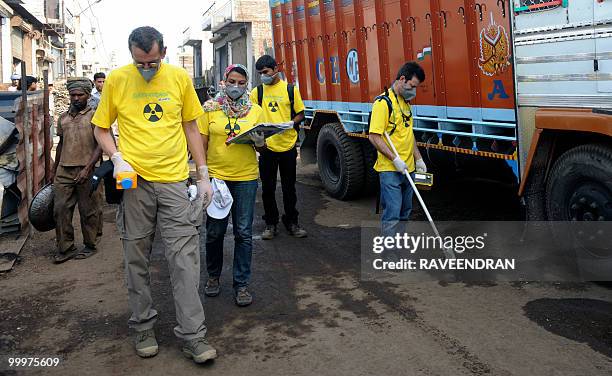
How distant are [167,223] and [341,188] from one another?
4.64 m

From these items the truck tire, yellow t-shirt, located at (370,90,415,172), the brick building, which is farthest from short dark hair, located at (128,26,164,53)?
the brick building

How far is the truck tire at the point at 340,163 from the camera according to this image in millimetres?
7676

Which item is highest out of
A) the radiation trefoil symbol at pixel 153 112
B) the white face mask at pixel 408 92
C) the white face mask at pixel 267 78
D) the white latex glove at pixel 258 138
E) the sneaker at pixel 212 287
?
the white face mask at pixel 267 78

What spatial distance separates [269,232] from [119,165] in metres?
2.93

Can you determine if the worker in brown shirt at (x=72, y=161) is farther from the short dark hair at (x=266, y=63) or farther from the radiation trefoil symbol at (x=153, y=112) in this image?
the radiation trefoil symbol at (x=153, y=112)

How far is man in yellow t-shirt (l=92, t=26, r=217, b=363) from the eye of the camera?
10.9ft

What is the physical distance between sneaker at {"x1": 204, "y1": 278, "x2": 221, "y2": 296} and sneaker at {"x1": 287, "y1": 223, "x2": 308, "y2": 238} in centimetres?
173

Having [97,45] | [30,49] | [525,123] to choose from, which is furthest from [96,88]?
[97,45]

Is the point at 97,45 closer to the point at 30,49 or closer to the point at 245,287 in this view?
the point at 30,49

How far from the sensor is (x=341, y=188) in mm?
7879

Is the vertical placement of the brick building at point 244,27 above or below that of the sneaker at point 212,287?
above

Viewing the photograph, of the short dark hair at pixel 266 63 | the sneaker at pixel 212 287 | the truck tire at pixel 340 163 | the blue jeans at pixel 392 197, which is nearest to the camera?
the sneaker at pixel 212 287

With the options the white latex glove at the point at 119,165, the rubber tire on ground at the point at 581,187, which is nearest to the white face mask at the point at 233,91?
the white latex glove at the point at 119,165

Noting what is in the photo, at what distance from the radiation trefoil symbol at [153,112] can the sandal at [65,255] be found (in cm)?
267
